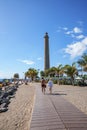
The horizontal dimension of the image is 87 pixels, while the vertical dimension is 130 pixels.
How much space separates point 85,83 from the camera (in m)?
42.4

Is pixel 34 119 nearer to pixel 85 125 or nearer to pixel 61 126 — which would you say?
pixel 61 126

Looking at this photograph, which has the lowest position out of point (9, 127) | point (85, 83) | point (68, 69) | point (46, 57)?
point (9, 127)

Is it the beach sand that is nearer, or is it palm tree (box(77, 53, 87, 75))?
the beach sand

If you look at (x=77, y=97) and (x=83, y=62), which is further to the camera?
(x=83, y=62)

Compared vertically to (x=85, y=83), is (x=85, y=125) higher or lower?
lower

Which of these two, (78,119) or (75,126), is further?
(78,119)

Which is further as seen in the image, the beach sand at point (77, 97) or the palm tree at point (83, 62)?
the palm tree at point (83, 62)

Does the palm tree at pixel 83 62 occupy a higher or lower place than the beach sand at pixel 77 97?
higher

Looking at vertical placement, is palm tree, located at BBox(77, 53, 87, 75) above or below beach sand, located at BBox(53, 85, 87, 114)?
above

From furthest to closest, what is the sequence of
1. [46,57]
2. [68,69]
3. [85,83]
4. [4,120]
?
[46,57], [68,69], [85,83], [4,120]

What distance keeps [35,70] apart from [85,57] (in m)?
58.6

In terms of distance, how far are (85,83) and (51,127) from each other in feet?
119

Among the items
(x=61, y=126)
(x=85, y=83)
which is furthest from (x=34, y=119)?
(x=85, y=83)

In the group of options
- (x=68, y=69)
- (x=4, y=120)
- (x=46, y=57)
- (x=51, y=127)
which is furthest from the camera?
(x=46, y=57)
